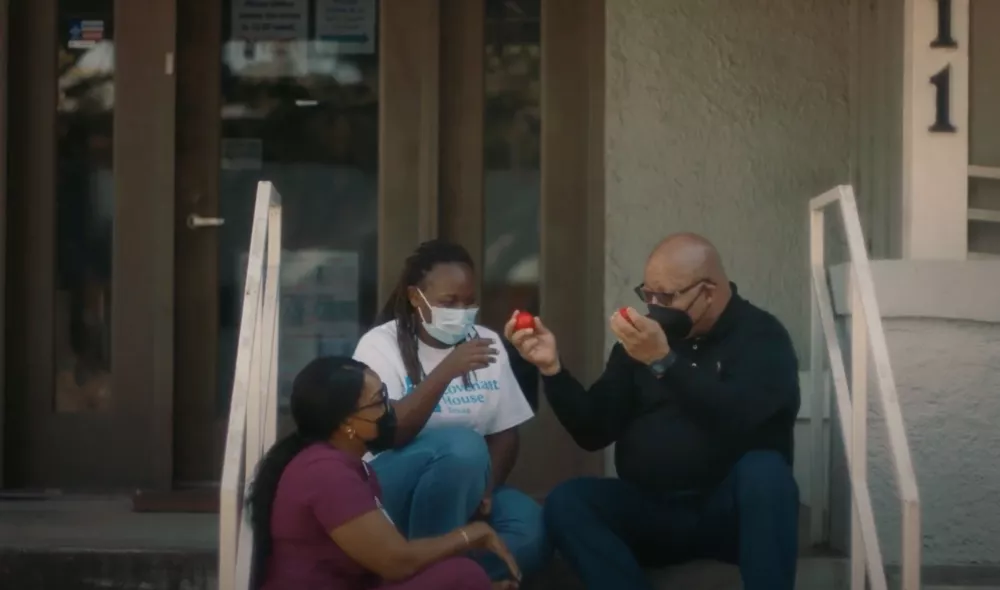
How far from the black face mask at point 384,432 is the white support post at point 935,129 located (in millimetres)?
1979

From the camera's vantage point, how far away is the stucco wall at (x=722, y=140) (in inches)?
213

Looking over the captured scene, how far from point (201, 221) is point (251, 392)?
188 cm

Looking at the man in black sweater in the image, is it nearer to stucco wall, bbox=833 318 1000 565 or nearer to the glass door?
stucco wall, bbox=833 318 1000 565

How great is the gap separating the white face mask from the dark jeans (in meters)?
0.53

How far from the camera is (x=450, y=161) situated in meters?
5.71

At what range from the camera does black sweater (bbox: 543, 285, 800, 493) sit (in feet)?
12.9

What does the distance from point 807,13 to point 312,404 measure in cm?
281

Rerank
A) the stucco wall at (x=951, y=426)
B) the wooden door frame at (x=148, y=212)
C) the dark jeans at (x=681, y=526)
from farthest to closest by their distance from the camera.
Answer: the wooden door frame at (x=148, y=212) < the stucco wall at (x=951, y=426) < the dark jeans at (x=681, y=526)

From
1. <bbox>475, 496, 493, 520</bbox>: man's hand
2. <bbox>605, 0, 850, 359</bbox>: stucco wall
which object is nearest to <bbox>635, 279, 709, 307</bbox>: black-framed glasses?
<bbox>475, 496, 493, 520</bbox>: man's hand

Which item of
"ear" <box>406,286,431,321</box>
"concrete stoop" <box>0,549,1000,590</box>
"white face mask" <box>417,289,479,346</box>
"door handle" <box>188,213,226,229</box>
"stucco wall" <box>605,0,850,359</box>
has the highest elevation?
"stucco wall" <box>605,0,850,359</box>

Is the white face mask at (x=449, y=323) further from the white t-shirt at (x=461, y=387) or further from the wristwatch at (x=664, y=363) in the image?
the wristwatch at (x=664, y=363)

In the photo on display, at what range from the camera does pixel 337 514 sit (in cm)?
337

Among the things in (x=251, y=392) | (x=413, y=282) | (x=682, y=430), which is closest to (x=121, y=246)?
(x=413, y=282)

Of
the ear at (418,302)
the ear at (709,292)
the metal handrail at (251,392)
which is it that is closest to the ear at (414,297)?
the ear at (418,302)
